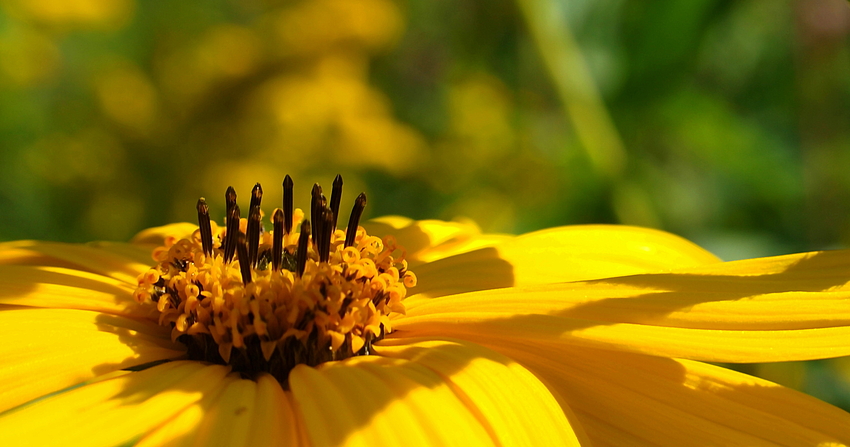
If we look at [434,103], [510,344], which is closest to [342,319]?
[510,344]

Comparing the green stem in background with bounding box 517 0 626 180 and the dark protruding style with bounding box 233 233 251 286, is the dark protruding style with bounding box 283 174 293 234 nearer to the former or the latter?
the dark protruding style with bounding box 233 233 251 286

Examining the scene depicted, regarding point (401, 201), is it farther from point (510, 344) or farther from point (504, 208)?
point (510, 344)

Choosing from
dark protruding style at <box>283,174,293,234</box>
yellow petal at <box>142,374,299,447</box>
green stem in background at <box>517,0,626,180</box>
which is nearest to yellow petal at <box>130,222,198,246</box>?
dark protruding style at <box>283,174,293,234</box>

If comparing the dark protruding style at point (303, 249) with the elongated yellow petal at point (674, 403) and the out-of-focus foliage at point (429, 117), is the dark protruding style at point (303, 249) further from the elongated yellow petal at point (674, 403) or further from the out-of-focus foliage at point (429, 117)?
the out-of-focus foliage at point (429, 117)

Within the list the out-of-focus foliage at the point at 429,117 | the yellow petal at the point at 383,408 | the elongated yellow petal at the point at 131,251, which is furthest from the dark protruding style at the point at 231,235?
the out-of-focus foliage at the point at 429,117

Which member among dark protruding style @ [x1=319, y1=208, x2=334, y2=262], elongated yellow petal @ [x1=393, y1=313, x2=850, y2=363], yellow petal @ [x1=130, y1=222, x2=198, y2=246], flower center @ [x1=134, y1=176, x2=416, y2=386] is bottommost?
elongated yellow petal @ [x1=393, y1=313, x2=850, y2=363]
